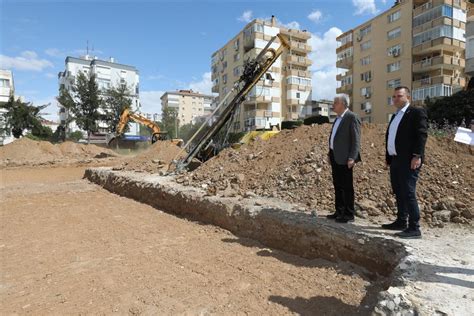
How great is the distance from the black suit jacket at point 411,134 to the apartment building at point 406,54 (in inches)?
1147

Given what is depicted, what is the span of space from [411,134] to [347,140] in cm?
79

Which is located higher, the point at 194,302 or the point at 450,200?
the point at 450,200

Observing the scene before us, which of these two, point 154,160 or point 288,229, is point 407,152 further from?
point 154,160

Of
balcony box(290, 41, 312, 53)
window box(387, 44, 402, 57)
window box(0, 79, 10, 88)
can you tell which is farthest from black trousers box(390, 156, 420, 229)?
window box(0, 79, 10, 88)

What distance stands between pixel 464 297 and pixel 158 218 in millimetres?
5261

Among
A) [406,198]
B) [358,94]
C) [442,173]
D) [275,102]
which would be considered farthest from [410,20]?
[406,198]

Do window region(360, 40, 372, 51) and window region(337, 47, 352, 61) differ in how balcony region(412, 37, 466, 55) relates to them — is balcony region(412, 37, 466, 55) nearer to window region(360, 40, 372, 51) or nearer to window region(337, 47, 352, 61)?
window region(360, 40, 372, 51)

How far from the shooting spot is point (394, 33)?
3325 cm

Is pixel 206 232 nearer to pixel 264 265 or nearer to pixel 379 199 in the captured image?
pixel 264 265

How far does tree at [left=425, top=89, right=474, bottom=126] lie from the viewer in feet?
70.4

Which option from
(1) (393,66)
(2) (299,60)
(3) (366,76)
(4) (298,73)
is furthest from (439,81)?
(2) (299,60)

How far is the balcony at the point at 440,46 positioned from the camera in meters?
28.6

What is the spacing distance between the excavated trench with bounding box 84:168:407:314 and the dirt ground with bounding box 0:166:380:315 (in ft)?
0.54

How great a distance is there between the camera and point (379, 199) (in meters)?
4.88
